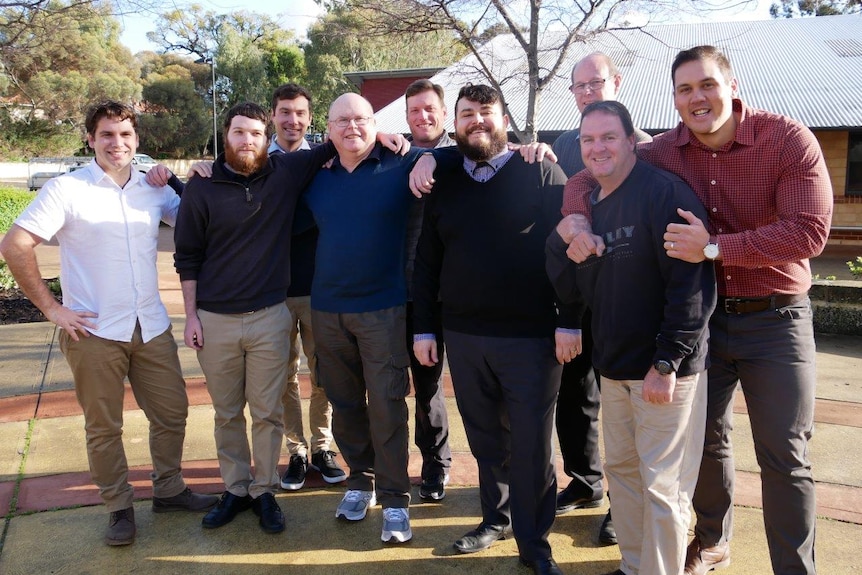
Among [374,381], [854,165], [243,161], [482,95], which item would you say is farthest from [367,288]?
[854,165]

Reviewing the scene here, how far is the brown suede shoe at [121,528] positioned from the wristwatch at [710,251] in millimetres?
2966

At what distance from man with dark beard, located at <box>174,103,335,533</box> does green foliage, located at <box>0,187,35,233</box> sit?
13.6 metres

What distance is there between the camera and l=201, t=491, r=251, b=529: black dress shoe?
3635 millimetres

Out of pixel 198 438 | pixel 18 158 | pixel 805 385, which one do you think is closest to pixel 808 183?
pixel 805 385

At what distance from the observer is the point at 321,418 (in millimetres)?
4332

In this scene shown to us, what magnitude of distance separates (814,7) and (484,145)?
45036 millimetres

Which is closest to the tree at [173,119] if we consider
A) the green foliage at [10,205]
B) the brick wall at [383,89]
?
the brick wall at [383,89]

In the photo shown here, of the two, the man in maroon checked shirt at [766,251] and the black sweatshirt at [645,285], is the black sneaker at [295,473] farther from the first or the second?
the man in maroon checked shirt at [766,251]

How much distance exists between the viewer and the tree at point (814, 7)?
36.2 m

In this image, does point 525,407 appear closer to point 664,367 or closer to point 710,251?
point 664,367

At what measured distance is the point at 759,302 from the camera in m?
2.81

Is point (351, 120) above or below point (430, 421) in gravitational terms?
above

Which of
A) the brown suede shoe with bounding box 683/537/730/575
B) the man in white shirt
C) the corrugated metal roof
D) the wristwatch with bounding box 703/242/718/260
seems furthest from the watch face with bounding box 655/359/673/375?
the corrugated metal roof

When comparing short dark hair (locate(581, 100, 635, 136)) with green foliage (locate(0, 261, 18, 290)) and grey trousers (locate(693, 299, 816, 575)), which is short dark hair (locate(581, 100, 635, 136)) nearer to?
grey trousers (locate(693, 299, 816, 575))
